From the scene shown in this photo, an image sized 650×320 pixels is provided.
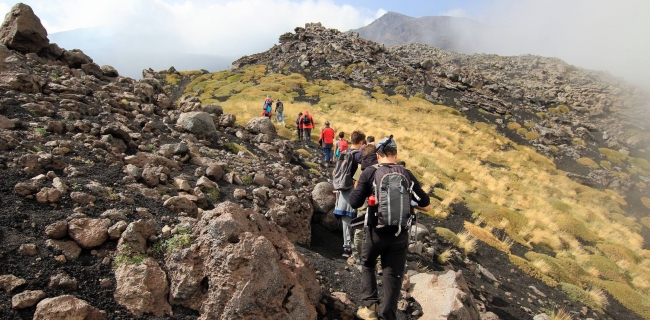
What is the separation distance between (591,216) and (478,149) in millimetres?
12024

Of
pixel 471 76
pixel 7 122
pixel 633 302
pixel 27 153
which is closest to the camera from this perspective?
pixel 27 153

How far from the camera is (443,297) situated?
6062mm

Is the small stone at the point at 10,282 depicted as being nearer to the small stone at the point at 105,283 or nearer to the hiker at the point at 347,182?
the small stone at the point at 105,283

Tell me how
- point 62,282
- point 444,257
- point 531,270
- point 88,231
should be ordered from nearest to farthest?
point 62,282
point 88,231
point 444,257
point 531,270

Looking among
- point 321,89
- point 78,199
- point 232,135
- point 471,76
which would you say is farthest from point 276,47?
point 78,199

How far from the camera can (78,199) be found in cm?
523

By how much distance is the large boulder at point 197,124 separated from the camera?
1259cm

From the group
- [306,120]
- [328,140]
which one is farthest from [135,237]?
[306,120]

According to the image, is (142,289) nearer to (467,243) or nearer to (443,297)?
(443,297)

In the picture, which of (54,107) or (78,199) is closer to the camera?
(78,199)

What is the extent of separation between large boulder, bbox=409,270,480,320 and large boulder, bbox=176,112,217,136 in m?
9.62

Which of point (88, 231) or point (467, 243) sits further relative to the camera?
point (467, 243)

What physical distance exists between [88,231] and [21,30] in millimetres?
14134

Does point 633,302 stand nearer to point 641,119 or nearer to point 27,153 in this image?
point 27,153
